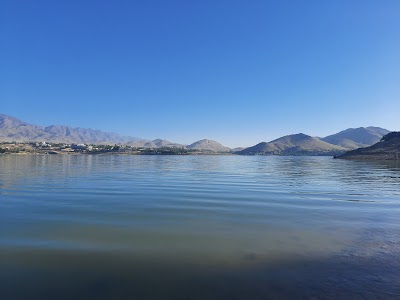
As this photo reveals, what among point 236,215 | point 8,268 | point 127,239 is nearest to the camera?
point 8,268

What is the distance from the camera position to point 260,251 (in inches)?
581

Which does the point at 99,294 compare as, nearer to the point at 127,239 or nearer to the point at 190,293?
the point at 190,293

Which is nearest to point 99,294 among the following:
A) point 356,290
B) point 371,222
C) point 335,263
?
point 356,290

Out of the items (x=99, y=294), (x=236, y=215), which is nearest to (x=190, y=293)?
(x=99, y=294)

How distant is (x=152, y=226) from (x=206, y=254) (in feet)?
20.5

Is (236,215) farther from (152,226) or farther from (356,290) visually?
(356,290)

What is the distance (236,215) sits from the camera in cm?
2311

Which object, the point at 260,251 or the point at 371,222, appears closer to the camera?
the point at 260,251

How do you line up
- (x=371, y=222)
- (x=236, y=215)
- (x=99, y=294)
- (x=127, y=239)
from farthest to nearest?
(x=236, y=215) < (x=371, y=222) < (x=127, y=239) < (x=99, y=294)

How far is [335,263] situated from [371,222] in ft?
33.2

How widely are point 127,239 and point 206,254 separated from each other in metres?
4.73

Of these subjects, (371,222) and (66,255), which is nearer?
(66,255)

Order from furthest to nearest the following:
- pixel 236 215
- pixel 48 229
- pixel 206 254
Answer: pixel 236 215 → pixel 48 229 → pixel 206 254

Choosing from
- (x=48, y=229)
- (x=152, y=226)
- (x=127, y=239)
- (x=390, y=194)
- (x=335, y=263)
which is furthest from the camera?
(x=390, y=194)
